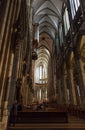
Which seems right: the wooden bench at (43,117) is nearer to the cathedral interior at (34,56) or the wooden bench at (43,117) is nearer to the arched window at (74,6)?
the cathedral interior at (34,56)

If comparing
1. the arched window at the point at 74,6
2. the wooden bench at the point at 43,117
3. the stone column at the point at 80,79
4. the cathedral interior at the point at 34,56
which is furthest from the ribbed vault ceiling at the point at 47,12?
the wooden bench at the point at 43,117

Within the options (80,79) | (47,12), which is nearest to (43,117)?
(80,79)

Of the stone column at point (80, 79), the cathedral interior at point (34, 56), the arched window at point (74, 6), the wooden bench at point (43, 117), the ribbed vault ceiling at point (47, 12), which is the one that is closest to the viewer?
the cathedral interior at point (34, 56)

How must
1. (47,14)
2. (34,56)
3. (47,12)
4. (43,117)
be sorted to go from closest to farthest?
(43,117)
(34,56)
(47,12)
(47,14)

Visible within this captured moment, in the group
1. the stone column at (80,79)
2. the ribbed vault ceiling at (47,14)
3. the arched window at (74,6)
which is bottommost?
the stone column at (80,79)

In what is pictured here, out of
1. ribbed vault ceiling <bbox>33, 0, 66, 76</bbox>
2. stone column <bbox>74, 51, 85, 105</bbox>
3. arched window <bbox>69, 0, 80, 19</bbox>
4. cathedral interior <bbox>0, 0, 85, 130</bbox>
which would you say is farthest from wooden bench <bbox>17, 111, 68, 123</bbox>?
ribbed vault ceiling <bbox>33, 0, 66, 76</bbox>

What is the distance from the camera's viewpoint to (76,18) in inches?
500

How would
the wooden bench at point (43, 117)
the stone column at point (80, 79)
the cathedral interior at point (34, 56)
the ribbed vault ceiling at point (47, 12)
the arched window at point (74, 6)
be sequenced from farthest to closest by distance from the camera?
the ribbed vault ceiling at point (47, 12) → the arched window at point (74, 6) → the stone column at point (80, 79) → the wooden bench at point (43, 117) → the cathedral interior at point (34, 56)

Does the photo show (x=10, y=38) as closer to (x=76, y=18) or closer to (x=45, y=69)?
(x=76, y=18)

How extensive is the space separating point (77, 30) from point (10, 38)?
8244 mm

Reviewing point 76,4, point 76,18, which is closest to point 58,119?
point 76,18

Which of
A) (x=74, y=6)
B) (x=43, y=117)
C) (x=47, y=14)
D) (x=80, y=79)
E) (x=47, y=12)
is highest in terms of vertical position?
(x=47, y=12)

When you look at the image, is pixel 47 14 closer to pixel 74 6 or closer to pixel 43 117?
pixel 74 6

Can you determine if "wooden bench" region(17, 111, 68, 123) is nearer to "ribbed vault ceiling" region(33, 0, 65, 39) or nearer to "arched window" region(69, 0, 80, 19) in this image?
"arched window" region(69, 0, 80, 19)
